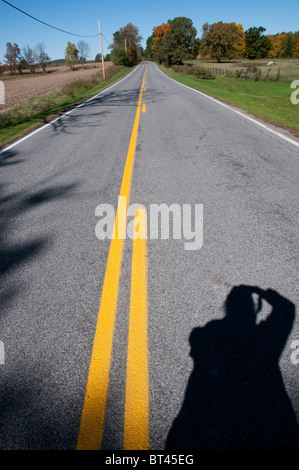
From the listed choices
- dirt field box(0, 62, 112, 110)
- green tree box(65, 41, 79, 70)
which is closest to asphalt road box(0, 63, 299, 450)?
dirt field box(0, 62, 112, 110)

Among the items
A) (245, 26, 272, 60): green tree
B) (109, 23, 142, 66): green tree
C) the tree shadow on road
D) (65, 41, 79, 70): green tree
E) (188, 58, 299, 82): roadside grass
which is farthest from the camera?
(65, 41, 79, 70): green tree

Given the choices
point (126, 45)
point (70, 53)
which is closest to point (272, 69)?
point (126, 45)

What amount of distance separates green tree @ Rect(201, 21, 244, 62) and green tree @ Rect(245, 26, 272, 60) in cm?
1751

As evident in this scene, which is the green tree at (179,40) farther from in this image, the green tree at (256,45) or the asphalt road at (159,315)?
the asphalt road at (159,315)

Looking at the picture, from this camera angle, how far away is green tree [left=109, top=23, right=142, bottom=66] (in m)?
62.5

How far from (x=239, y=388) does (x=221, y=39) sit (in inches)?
3239

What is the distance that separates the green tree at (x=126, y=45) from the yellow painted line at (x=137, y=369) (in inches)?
2879

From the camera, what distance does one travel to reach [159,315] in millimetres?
2064

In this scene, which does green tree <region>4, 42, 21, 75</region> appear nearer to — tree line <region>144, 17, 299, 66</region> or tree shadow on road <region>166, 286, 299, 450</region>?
tree line <region>144, 17, 299, 66</region>

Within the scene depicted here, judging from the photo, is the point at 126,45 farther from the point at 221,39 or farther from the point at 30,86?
the point at 30,86

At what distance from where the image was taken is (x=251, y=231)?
3041mm

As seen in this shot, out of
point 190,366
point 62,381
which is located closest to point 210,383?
point 190,366
